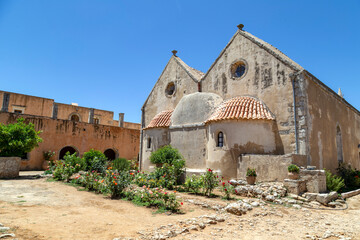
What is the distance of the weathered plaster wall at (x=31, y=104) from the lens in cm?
2566

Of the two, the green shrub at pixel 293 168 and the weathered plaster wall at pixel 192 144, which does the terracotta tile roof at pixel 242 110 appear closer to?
the weathered plaster wall at pixel 192 144

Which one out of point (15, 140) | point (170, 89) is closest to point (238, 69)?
point (170, 89)

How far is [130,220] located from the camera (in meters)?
5.95

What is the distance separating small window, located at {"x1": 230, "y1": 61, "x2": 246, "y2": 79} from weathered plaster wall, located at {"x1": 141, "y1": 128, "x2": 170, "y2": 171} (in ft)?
18.4

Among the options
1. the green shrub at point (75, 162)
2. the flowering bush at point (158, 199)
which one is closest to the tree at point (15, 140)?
the green shrub at point (75, 162)

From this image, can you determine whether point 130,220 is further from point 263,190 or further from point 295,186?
point 295,186

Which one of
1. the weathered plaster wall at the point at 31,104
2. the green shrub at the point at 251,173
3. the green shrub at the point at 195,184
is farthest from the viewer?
the weathered plaster wall at the point at 31,104

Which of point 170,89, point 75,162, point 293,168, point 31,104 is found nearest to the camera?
point 293,168

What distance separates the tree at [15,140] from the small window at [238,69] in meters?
12.8

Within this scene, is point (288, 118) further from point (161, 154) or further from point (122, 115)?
point (122, 115)

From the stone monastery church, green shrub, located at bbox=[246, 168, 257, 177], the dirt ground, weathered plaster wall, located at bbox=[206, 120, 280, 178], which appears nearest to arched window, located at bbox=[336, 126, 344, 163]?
the stone monastery church

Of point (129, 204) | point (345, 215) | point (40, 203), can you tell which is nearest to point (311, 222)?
point (345, 215)

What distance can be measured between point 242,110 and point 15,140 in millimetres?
12738

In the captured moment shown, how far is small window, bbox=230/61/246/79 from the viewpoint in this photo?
46.0 feet
